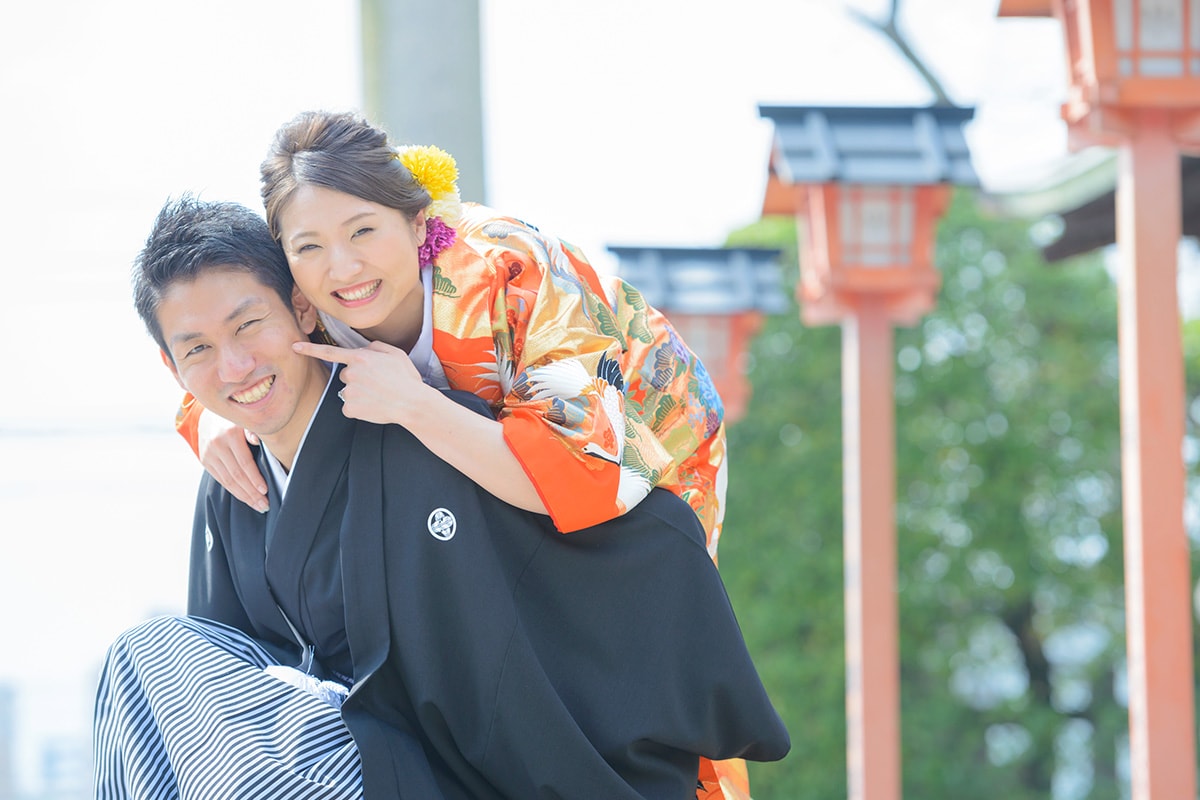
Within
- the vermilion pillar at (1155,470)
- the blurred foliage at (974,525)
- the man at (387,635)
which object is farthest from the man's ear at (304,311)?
the blurred foliage at (974,525)

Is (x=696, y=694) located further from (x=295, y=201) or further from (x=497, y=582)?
(x=295, y=201)

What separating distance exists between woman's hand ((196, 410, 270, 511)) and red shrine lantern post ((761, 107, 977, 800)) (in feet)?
9.81

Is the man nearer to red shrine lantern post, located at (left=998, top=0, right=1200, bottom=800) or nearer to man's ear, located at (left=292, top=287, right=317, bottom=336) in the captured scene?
man's ear, located at (left=292, top=287, right=317, bottom=336)

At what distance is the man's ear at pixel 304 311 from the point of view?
186 cm

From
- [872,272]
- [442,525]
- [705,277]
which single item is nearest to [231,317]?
[442,525]

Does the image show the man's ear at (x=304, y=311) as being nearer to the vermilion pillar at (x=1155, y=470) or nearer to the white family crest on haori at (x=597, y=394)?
the white family crest on haori at (x=597, y=394)

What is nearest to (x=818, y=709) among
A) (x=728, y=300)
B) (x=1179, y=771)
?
(x=728, y=300)

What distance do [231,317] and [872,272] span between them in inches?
130

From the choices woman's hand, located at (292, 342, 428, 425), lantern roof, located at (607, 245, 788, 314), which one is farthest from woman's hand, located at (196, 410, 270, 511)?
lantern roof, located at (607, 245, 788, 314)

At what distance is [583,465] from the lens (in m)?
1.68

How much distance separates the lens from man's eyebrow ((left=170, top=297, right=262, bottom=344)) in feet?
5.82

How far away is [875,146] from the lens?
4.68 metres

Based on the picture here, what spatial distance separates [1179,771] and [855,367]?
2012 mm

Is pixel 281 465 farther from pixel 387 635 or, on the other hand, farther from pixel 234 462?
pixel 387 635
